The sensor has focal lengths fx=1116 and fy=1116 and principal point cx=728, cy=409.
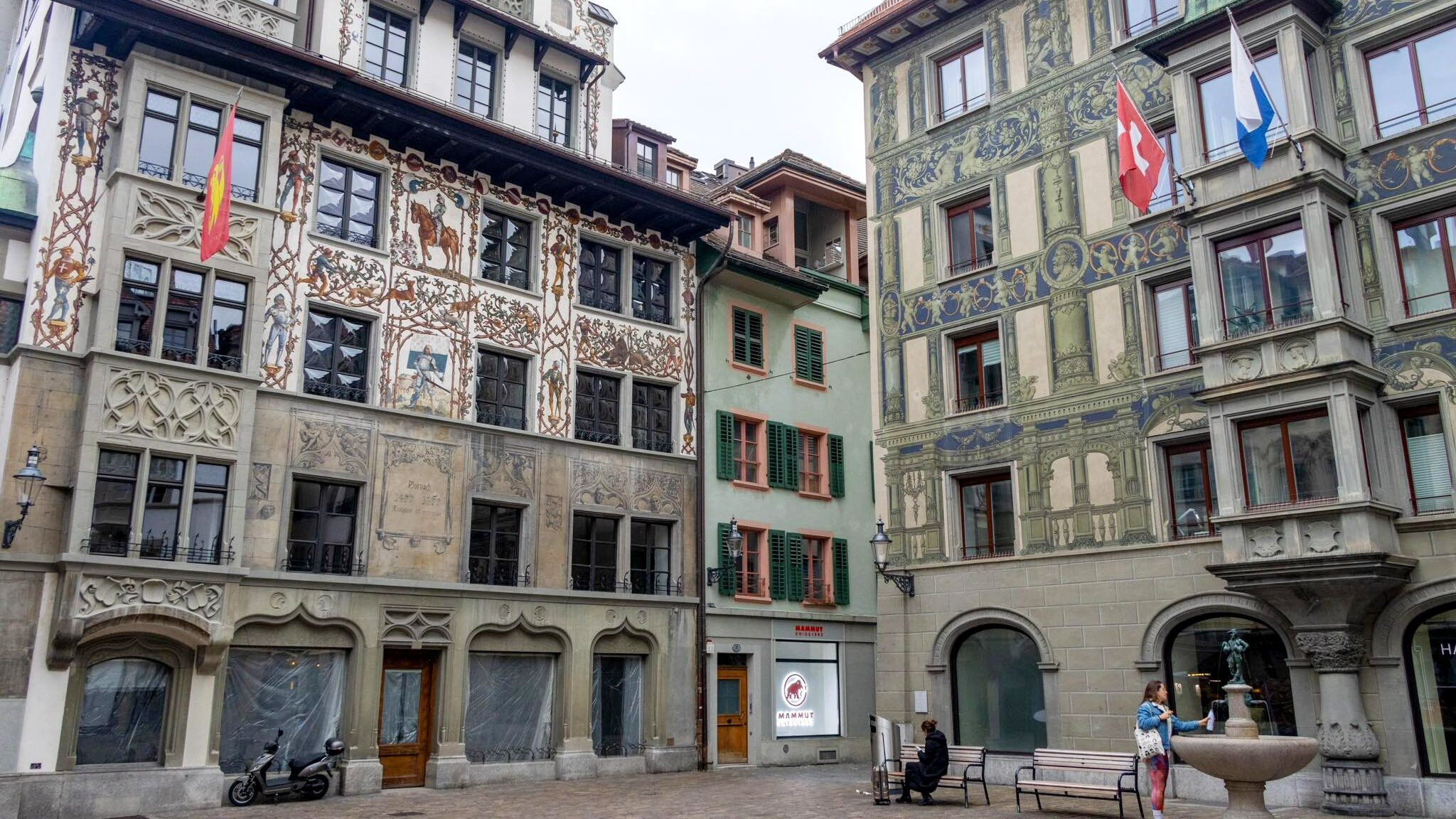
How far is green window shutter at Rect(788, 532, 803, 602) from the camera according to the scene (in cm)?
3092

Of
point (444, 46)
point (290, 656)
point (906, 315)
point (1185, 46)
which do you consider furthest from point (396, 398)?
point (1185, 46)

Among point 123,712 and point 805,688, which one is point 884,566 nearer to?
point 805,688

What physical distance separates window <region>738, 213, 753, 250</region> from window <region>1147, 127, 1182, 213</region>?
44.3ft

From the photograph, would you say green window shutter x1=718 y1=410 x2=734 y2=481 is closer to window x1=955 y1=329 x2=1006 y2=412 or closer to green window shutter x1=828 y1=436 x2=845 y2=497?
green window shutter x1=828 y1=436 x2=845 y2=497

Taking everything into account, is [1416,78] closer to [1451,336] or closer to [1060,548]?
[1451,336]

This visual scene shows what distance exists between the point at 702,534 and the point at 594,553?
127 inches

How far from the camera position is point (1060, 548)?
879 inches

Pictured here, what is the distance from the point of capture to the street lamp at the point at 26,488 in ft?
59.8

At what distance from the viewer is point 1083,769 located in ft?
60.8

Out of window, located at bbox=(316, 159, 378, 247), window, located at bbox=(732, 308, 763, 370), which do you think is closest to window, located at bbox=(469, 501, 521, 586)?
window, located at bbox=(316, 159, 378, 247)

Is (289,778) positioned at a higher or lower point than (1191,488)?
lower

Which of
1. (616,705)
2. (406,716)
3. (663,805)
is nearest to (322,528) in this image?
(406,716)

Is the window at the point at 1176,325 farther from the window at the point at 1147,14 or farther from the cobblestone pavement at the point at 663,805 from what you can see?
the cobblestone pavement at the point at 663,805

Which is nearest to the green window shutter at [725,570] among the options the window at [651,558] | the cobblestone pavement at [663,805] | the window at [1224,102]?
the window at [651,558]
